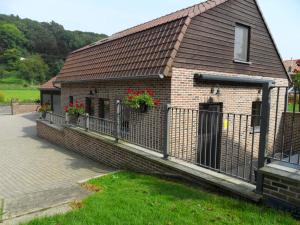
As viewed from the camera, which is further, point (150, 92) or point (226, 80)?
point (226, 80)

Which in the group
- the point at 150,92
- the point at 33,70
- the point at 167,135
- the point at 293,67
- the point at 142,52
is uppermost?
the point at 33,70

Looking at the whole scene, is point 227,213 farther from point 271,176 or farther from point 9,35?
point 9,35

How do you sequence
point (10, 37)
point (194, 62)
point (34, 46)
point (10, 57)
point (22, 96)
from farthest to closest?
point (34, 46), point (10, 37), point (10, 57), point (22, 96), point (194, 62)

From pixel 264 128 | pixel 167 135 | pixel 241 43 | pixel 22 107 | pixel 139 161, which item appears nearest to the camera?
pixel 264 128

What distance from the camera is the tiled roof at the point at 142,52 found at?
790cm

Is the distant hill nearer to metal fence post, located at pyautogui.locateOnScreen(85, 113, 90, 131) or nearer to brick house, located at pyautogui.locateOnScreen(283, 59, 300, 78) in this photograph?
brick house, located at pyautogui.locateOnScreen(283, 59, 300, 78)

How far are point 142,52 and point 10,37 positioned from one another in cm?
8482

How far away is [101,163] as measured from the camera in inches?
333

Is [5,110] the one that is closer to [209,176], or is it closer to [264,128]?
[209,176]

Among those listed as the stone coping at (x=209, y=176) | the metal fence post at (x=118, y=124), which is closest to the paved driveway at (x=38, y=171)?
the metal fence post at (x=118, y=124)

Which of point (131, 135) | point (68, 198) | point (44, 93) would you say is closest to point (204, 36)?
point (131, 135)

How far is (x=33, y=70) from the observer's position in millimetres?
73938

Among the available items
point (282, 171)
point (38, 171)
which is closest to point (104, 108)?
point (38, 171)

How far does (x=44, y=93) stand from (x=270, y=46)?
20345 millimetres
